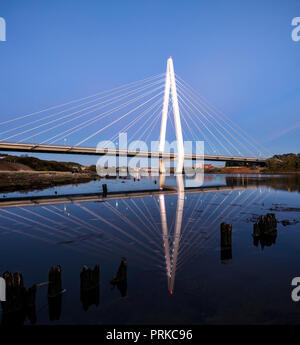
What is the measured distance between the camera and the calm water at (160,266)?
5.72 m

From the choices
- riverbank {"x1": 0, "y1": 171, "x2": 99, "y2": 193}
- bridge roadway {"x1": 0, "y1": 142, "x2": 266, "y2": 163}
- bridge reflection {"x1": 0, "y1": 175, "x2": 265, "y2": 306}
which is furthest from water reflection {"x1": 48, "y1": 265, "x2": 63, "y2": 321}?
bridge roadway {"x1": 0, "y1": 142, "x2": 266, "y2": 163}

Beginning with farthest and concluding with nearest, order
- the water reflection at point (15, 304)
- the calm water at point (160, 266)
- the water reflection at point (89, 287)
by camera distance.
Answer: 1. the water reflection at point (89, 287)
2. the calm water at point (160, 266)
3. the water reflection at point (15, 304)

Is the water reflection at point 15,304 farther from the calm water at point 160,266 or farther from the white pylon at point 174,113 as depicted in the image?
the white pylon at point 174,113

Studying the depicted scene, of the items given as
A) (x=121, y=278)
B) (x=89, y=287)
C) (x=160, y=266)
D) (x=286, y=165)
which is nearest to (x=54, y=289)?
(x=89, y=287)

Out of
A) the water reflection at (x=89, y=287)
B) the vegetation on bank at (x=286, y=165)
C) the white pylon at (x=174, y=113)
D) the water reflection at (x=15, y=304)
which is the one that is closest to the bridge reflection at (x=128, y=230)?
the water reflection at (x=89, y=287)

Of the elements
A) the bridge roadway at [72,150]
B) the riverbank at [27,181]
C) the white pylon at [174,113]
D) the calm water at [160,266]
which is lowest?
the calm water at [160,266]

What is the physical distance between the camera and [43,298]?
625 centimetres

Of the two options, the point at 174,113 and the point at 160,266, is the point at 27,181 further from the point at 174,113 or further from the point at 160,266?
the point at 160,266

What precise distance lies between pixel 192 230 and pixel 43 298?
8.79m

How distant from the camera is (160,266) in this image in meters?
8.29

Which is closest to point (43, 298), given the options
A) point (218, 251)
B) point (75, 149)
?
point (218, 251)

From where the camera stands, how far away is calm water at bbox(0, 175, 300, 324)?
18.8 feet

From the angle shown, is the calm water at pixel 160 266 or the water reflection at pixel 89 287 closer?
the calm water at pixel 160 266

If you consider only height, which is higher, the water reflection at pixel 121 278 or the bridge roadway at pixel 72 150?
the bridge roadway at pixel 72 150
